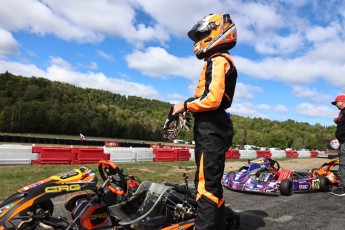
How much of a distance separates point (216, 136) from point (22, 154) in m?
11.6

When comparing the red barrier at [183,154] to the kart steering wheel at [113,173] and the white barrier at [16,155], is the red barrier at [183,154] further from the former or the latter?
the kart steering wheel at [113,173]

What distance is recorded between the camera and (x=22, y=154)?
43.2 feet

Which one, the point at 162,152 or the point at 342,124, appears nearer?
the point at 342,124

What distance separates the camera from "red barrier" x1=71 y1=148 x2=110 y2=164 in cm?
1465

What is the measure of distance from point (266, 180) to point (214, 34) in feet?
20.4

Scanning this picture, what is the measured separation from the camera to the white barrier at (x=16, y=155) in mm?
12625

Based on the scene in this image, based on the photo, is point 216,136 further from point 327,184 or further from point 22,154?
point 22,154

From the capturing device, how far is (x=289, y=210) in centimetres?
671

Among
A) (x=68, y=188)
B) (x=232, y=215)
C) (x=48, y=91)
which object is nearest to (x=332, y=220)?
(x=232, y=215)

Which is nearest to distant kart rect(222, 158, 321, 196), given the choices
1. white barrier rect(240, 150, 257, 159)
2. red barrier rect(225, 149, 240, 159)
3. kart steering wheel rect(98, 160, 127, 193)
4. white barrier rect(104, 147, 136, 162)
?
kart steering wheel rect(98, 160, 127, 193)

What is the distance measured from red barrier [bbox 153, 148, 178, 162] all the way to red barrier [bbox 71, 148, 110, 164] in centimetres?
338

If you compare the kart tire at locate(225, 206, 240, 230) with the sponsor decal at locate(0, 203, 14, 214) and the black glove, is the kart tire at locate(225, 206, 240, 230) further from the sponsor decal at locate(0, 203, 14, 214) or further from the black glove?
the sponsor decal at locate(0, 203, 14, 214)

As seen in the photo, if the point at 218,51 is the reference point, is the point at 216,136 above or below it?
below

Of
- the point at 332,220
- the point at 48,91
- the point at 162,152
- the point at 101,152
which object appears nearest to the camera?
the point at 332,220
